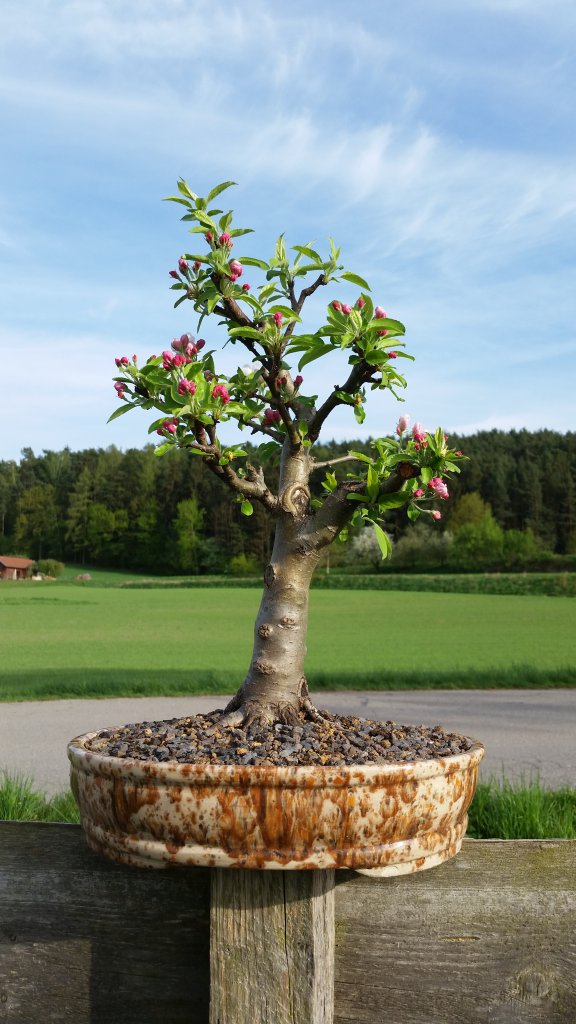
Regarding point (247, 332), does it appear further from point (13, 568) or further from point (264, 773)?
point (13, 568)

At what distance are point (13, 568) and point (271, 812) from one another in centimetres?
4366

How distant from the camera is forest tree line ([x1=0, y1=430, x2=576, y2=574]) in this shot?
147 ft

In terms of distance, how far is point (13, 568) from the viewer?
139 ft

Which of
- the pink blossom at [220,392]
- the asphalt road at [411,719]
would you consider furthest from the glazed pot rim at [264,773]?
the asphalt road at [411,719]

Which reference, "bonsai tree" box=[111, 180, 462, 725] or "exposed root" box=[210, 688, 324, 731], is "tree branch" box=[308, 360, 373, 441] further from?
"exposed root" box=[210, 688, 324, 731]

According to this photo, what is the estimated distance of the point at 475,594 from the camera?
82.9ft

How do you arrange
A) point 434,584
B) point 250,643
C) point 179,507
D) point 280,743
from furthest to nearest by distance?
point 179,507
point 434,584
point 250,643
point 280,743

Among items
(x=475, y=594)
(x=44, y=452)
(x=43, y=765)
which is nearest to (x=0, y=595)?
(x=475, y=594)

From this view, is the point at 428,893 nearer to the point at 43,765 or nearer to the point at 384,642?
the point at 43,765

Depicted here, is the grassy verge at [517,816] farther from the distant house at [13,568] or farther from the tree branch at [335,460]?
the distant house at [13,568]

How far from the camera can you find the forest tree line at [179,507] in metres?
44.8

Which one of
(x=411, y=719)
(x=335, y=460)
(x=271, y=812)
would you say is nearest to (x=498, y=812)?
(x=335, y=460)

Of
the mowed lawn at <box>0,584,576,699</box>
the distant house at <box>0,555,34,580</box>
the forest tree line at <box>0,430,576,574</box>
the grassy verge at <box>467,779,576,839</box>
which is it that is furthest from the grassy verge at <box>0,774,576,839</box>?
the distant house at <box>0,555,34,580</box>

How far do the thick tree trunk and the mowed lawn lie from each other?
5821 mm
